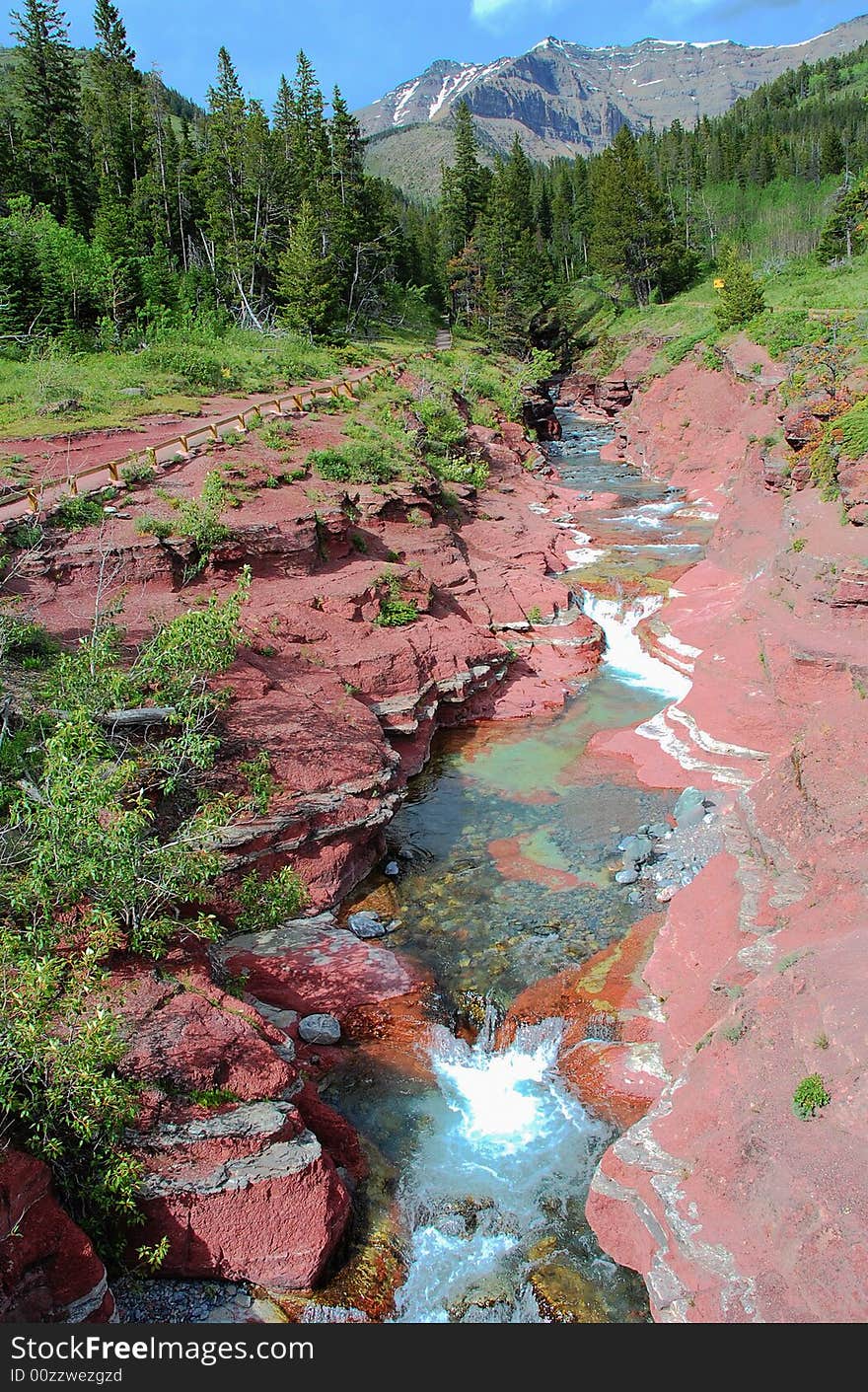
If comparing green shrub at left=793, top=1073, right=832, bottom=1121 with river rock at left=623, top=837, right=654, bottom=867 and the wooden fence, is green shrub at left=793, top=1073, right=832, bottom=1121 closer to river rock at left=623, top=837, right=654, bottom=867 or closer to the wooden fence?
river rock at left=623, top=837, right=654, bottom=867

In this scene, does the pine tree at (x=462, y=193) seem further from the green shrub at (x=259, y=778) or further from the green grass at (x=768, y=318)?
the green shrub at (x=259, y=778)

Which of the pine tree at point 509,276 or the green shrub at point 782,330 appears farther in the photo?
the pine tree at point 509,276

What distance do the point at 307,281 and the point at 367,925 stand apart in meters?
42.0

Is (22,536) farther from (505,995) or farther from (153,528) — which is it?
(505,995)

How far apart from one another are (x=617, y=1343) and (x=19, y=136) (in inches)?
2691

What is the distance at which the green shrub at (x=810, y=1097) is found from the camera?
8.33m

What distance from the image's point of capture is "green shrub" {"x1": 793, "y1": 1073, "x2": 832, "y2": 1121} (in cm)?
833

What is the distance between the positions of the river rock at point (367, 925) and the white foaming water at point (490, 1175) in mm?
2384

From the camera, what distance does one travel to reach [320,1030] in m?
11.9

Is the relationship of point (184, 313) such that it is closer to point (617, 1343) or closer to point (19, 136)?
point (19, 136)

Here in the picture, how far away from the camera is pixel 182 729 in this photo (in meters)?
13.4

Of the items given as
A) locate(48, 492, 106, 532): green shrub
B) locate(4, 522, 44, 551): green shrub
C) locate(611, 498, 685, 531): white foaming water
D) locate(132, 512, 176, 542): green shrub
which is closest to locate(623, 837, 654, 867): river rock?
locate(132, 512, 176, 542): green shrub

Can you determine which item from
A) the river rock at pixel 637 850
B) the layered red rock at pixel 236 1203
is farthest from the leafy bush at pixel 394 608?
the layered red rock at pixel 236 1203

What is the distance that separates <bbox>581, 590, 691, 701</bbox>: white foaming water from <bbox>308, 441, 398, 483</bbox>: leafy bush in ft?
26.4
